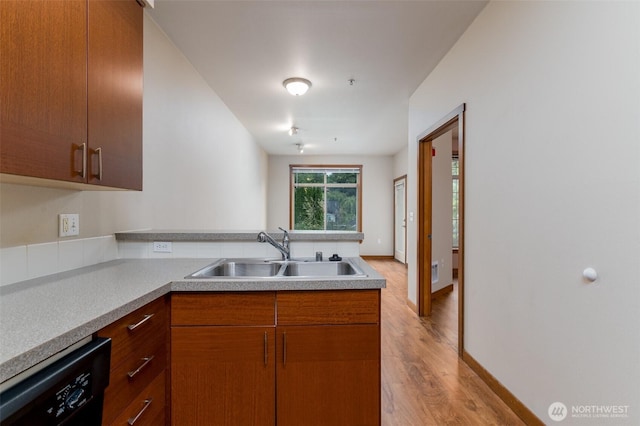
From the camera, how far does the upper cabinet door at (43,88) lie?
33.6 inches

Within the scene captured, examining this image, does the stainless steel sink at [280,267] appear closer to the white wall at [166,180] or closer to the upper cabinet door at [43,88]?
the white wall at [166,180]

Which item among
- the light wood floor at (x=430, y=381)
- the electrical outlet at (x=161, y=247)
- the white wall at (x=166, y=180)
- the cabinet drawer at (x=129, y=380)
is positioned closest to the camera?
the cabinet drawer at (x=129, y=380)

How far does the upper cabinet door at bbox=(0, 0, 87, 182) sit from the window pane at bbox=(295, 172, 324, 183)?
6.38 metres

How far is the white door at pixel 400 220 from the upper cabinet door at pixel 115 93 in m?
5.78

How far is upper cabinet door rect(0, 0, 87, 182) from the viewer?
33.6 inches

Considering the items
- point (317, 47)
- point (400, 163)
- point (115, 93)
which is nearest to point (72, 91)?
point (115, 93)

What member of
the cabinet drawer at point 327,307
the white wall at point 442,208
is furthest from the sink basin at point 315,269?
the white wall at point 442,208

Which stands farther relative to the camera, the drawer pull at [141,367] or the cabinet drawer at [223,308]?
the cabinet drawer at [223,308]

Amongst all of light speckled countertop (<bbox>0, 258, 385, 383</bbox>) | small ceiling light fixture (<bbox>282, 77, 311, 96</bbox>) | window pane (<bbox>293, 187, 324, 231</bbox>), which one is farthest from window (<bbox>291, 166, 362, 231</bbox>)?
light speckled countertop (<bbox>0, 258, 385, 383</bbox>)

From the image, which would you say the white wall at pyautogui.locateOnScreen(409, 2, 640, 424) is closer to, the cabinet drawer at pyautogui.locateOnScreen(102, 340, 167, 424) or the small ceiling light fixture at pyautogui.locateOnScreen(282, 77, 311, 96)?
the small ceiling light fixture at pyautogui.locateOnScreen(282, 77, 311, 96)

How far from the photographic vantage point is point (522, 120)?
5.58ft

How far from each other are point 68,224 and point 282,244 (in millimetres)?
1098

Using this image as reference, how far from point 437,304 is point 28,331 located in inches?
152

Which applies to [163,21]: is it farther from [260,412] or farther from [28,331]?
[260,412]
